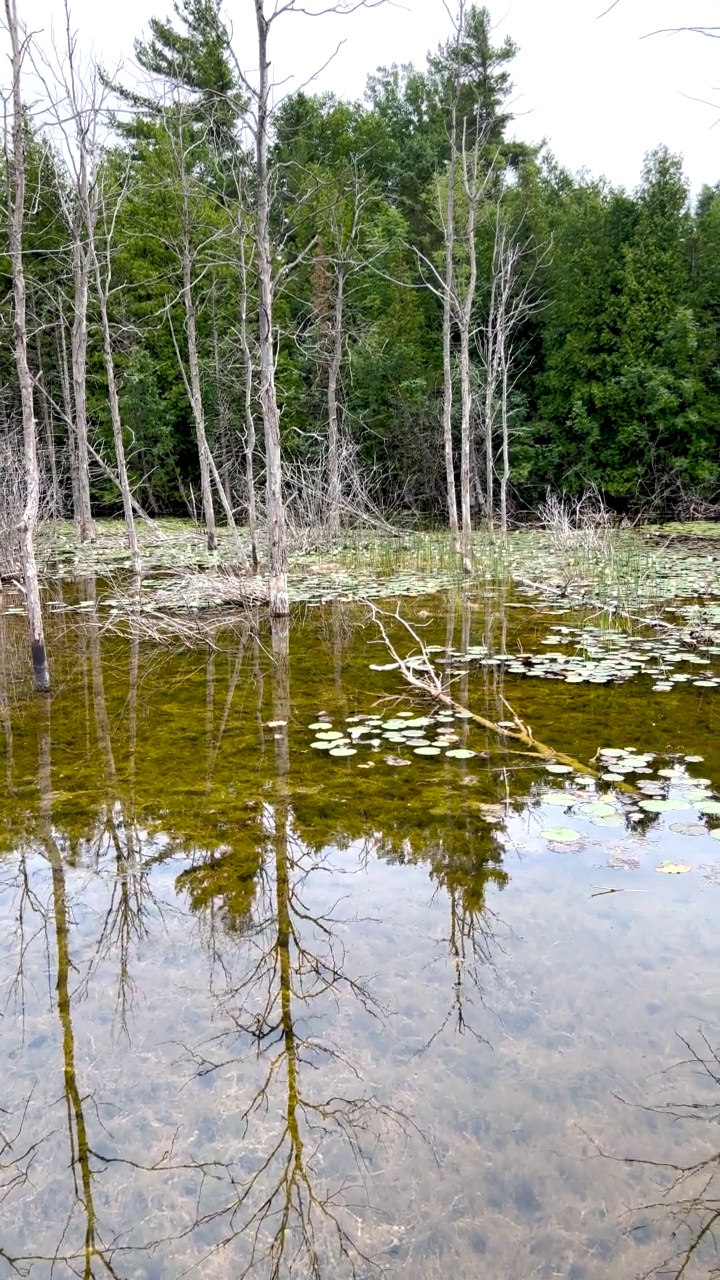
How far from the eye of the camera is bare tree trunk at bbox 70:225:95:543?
12.9 m

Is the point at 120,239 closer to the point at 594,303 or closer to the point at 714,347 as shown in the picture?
the point at 594,303

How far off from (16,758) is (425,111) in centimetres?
3029

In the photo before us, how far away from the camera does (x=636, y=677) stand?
5621 mm

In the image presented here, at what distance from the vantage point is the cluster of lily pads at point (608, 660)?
5.57m

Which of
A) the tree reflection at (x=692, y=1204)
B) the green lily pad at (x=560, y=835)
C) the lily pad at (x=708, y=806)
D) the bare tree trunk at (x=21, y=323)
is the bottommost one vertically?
the tree reflection at (x=692, y=1204)

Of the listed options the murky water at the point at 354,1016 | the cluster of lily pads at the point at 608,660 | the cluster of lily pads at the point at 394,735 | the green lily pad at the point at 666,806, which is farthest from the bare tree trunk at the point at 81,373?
the green lily pad at the point at 666,806

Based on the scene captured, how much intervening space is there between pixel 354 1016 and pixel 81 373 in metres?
13.8

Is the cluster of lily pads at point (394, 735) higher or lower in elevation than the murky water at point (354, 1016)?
higher

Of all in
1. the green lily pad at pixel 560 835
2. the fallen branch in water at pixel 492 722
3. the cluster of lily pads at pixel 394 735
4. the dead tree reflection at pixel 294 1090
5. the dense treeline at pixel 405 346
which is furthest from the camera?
the dense treeline at pixel 405 346

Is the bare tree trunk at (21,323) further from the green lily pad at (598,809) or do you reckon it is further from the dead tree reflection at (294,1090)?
the green lily pad at (598,809)

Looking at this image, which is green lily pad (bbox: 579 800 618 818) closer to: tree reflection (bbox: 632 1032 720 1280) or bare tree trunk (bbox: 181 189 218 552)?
tree reflection (bbox: 632 1032 720 1280)

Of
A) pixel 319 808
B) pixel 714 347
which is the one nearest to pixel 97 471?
pixel 714 347

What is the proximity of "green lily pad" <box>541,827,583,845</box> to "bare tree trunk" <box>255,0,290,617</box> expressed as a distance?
4729mm

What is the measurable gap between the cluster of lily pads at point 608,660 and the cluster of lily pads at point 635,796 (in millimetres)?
1424
